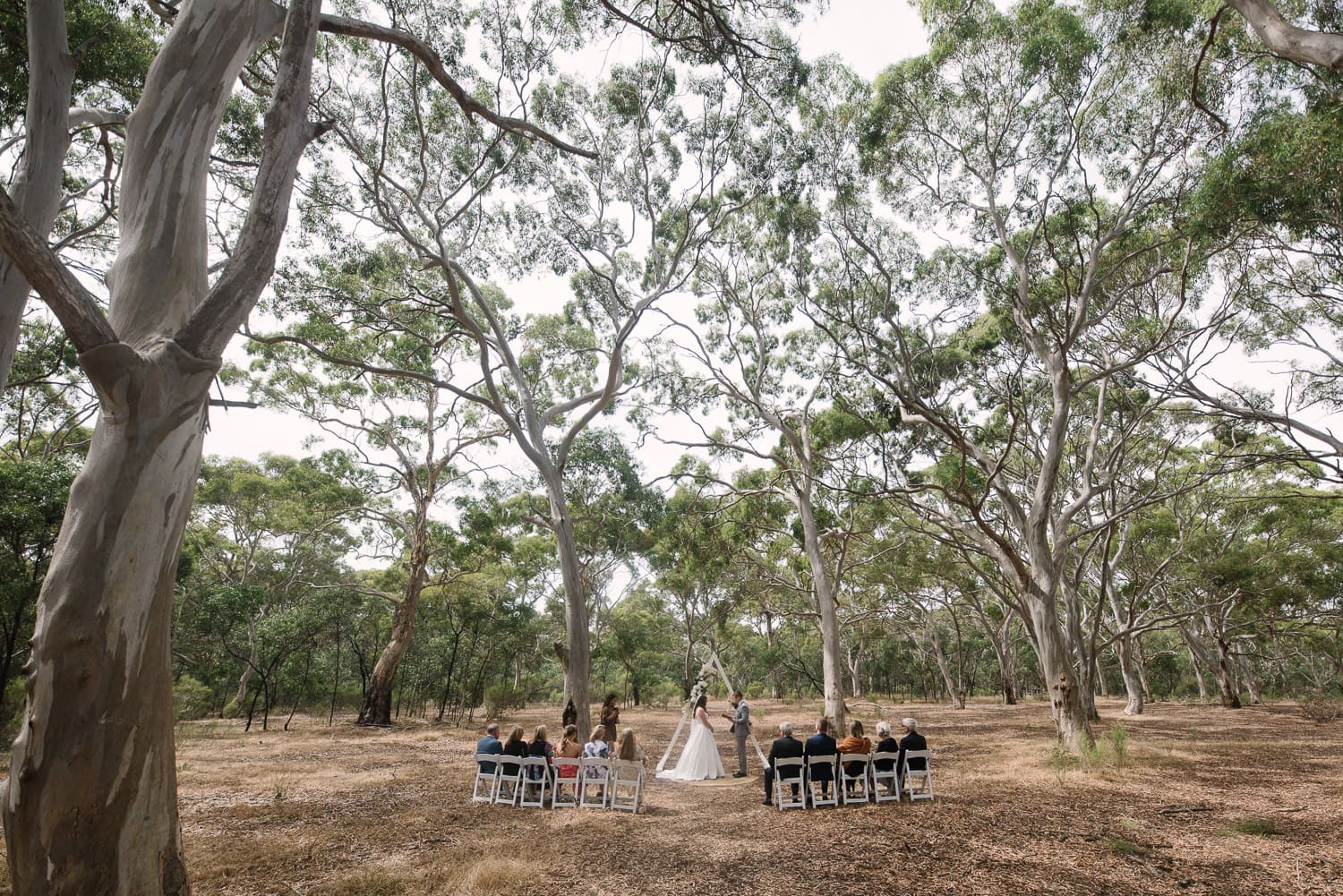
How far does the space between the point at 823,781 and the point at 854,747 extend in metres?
0.60

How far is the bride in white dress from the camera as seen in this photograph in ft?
35.4

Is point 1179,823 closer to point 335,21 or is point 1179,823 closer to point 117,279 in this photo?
point 117,279

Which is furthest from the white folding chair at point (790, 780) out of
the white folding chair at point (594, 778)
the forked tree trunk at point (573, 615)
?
the forked tree trunk at point (573, 615)

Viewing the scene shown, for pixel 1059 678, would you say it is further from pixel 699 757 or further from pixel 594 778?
pixel 594 778

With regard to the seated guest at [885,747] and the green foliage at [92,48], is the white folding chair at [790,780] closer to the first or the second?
the seated guest at [885,747]

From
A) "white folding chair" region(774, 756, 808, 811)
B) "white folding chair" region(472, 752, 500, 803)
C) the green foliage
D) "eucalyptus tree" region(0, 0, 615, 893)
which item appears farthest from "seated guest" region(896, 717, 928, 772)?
the green foliage

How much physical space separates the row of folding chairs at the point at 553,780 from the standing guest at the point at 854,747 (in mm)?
2588

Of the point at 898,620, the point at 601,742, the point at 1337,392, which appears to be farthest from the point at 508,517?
the point at 898,620

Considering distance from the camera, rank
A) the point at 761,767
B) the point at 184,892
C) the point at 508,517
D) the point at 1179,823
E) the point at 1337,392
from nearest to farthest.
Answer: the point at 184,892 → the point at 1179,823 → the point at 761,767 → the point at 1337,392 → the point at 508,517

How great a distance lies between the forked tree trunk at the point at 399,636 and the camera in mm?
18594

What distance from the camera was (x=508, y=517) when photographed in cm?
1950

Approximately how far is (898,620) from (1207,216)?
28032 millimetres

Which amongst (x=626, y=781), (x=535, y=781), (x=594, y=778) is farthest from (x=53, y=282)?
(x=626, y=781)

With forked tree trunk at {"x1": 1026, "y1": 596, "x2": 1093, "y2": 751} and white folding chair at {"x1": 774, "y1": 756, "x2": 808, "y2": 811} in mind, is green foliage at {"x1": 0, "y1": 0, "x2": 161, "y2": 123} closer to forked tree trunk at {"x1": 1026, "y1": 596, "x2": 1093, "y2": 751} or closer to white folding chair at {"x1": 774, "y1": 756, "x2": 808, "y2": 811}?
white folding chair at {"x1": 774, "y1": 756, "x2": 808, "y2": 811}
